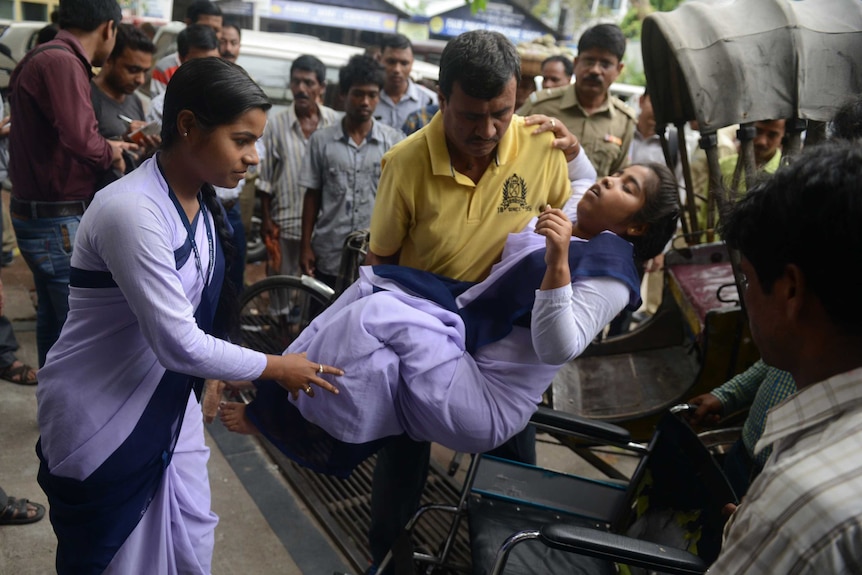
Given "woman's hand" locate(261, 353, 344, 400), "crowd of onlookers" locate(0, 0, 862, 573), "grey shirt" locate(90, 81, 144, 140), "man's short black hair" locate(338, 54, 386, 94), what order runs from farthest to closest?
1. "man's short black hair" locate(338, 54, 386, 94)
2. "grey shirt" locate(90, 81, 144, 140)
3. "woman's hand" locate(261, 353, 344, 400)
4. "crowd of onlookers" locate(0, 0, 862, 573)

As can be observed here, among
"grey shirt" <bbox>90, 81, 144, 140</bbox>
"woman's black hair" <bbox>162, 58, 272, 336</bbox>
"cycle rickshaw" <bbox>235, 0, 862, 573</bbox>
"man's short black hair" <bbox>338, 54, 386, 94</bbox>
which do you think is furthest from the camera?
"man's short black hair" <bbox>338, 54, 386, 94</bbox>

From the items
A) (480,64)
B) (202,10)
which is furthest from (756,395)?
(202,10)

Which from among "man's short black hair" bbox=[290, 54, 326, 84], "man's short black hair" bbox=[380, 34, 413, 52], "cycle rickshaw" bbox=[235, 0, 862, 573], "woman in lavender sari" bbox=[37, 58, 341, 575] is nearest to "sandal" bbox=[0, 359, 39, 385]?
"cycle rickshaw" bbox=[235, 0, 862, 573]

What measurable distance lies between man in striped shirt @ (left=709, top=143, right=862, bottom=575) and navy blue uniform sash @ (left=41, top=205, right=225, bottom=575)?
1.28m

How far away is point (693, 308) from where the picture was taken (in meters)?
3.25

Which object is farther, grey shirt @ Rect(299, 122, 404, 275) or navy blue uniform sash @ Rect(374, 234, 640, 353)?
grey shirt @ Rect(299, 122, 404, 275)

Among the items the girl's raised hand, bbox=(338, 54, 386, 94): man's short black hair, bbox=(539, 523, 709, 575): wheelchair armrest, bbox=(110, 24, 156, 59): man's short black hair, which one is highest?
bbox=(110, 24, 156, 59): man's short black hair

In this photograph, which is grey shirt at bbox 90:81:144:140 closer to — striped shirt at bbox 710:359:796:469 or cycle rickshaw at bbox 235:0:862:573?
cycle rickshaw at bbox 235:0:862:573

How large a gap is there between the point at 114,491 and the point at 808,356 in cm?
157

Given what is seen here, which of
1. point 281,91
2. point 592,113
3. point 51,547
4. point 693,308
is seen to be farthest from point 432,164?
point 281,91

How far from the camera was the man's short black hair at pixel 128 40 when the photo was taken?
3510mm

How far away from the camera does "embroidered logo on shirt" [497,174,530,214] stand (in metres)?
2.26

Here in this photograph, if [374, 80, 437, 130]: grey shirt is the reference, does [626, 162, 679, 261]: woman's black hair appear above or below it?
above

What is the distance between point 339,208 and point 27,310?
226cm
